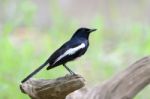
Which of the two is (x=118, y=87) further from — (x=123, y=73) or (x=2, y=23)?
(x=2, y=23)

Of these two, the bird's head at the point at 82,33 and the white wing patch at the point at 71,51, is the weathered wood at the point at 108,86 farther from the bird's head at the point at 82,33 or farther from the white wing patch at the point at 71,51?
the bird's head at the point at 82,33

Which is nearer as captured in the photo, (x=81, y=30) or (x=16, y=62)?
(x=81, y=30)

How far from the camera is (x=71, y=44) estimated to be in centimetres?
246

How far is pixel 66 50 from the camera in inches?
94.8

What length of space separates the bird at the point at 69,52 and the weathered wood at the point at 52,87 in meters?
0.03

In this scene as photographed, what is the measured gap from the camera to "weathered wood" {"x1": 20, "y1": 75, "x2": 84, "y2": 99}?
2.38 meters

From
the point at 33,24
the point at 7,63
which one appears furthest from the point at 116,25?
→ the point at 7,63

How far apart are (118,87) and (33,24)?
1.08 m

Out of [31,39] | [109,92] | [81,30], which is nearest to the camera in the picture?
[109,92]

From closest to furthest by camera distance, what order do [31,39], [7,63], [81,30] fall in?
[81,30] < [7,63] < [31,39]

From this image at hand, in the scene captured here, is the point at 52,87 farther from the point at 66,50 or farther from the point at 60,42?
the point at 60,42

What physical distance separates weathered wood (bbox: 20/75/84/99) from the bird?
30 mm

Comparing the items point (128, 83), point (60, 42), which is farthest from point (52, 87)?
point (60, 42)

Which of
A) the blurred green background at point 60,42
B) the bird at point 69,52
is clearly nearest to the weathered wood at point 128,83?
the bird at point 69,52
